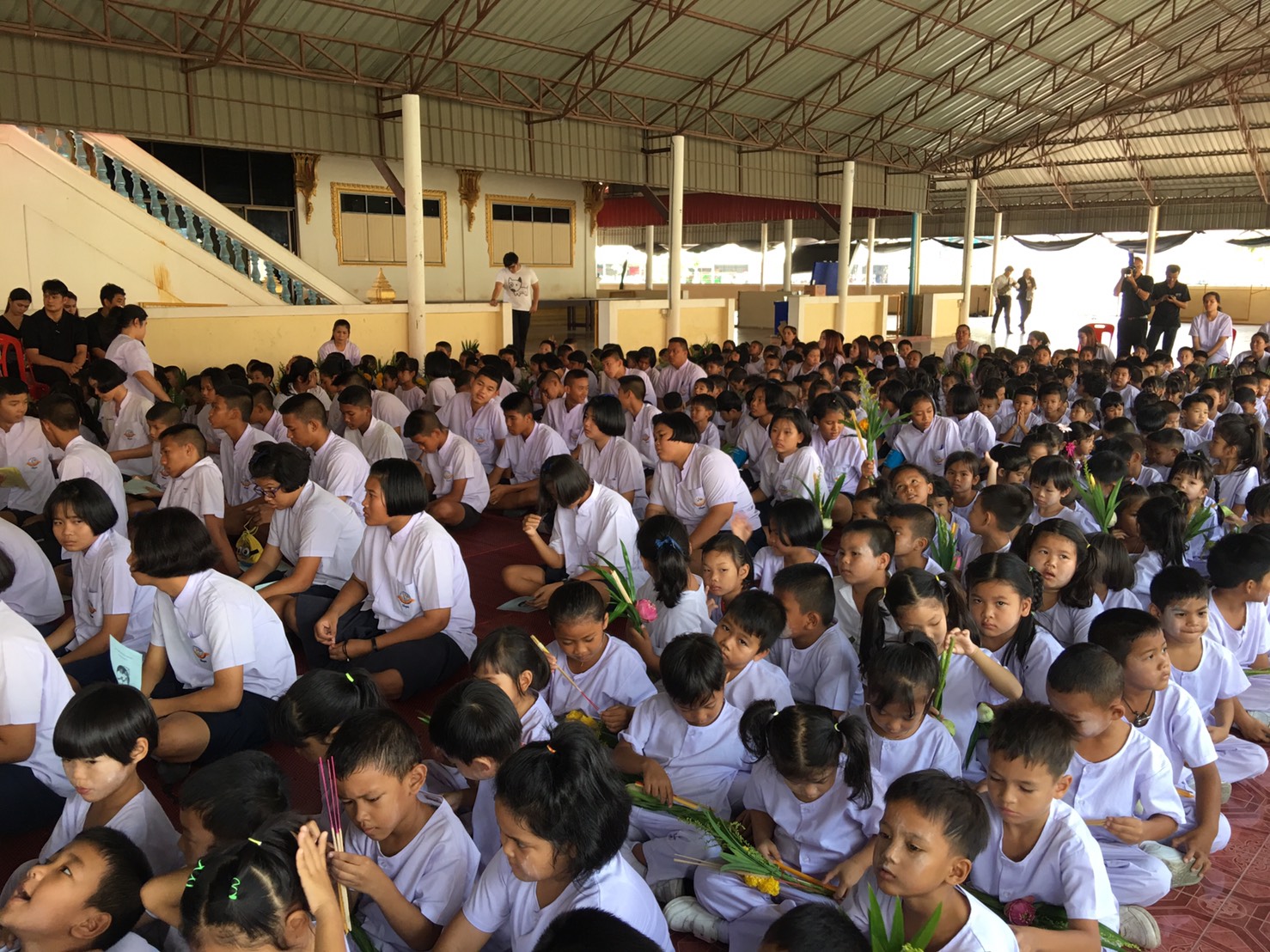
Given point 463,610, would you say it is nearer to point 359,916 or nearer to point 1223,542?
point 359,916

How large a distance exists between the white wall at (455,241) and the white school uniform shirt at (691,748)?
10496 millimetres

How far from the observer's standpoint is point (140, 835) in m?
2.25

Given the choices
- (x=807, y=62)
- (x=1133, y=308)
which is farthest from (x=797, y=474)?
(x=807, y=62)

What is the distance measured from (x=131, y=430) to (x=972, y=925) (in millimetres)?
5607

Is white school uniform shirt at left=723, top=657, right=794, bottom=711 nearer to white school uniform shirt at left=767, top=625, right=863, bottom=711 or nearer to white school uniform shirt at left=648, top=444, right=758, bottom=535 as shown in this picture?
white school uniform shirt at left=767, top=625, right=863, bottom=711

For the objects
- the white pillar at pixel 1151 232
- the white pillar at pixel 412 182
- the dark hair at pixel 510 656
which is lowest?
the dark hair at pixel 510 656

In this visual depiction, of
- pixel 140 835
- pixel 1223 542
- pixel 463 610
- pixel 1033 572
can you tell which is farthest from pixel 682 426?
pixel 140 835

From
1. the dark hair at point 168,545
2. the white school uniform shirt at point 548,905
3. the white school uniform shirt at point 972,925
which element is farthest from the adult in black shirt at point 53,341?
the white school uniform shirt at point 972,925

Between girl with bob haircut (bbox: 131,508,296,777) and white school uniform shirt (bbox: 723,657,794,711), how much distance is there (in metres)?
1.49

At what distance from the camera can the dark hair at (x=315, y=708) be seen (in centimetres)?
243

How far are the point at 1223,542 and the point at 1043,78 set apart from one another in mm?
14444

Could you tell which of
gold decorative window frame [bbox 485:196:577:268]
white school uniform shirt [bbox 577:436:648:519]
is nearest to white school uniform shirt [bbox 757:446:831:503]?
white school uniform shirt [bbox 577:436:648:519]

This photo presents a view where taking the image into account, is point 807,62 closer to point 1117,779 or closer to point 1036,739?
point 1117,779

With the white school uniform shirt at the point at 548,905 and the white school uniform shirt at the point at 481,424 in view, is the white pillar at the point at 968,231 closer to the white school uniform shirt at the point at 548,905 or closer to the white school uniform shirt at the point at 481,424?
the white school uniform shirt at the point at 481,424
